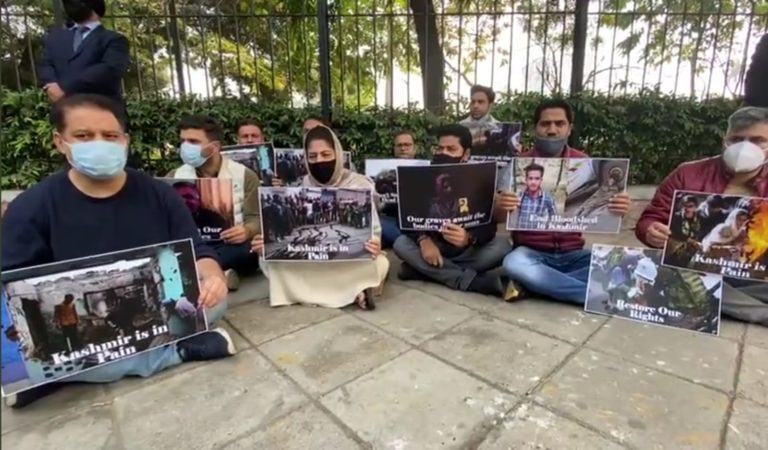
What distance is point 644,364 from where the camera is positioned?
2.03 meters

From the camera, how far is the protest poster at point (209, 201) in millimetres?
2662

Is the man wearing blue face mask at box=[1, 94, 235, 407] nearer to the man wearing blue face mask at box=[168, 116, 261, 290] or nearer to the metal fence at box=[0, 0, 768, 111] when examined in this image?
the man wearing blue face mask at box=[168, 116, 261, 290]

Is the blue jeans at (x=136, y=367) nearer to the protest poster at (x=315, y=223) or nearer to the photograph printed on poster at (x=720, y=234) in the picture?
the protest poster at (x=315, y=223)

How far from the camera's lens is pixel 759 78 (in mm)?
3572

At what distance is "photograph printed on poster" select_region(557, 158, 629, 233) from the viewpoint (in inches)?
97.6

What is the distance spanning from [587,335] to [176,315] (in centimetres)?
185

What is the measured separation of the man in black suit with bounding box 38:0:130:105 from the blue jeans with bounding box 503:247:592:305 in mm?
2822

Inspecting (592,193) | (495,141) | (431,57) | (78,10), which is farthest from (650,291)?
(431,57)

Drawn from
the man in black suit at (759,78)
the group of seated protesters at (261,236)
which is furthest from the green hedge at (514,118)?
the group of seated protesters at (261,236)

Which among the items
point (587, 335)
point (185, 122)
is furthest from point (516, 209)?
point (185, 122)

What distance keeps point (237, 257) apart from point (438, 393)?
1.81 metres

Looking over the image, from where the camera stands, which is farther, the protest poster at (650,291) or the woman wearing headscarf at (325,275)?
the woman wearing headscarf at (325,275)

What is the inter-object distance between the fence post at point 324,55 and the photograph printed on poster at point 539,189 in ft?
8.61

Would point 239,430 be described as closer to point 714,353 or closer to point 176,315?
point 176,315
